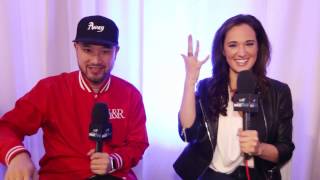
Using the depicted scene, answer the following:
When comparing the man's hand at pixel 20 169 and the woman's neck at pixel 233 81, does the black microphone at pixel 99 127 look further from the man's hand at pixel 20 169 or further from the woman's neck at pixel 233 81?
the woman's neck at pixel 233 81

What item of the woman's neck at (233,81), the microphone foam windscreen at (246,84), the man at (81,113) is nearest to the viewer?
the microphone foam windscreen at (246,84)

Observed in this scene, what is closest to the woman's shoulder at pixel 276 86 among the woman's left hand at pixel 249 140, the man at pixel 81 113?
the woman's left hand at pixel 249 140

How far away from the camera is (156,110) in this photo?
2018mm

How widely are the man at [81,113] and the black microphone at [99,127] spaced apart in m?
0.22

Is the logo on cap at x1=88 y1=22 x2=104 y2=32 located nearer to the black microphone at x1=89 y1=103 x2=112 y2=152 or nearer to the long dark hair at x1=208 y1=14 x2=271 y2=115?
the black microphone at x1=89 y1=103 x2=112 y2=152

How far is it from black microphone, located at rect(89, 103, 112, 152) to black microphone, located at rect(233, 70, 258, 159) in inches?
17.5

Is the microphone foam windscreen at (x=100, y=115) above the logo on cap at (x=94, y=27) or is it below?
below

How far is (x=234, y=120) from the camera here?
63.3 inches

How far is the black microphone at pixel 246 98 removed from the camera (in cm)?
118

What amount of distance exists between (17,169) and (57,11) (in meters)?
1.06

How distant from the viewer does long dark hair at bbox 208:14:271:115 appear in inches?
64.1

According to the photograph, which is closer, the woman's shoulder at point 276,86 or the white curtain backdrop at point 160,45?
the woman's shoulder at point 276,86

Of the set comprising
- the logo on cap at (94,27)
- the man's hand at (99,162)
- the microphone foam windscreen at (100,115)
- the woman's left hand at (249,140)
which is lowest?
the man's hand at (99,162)

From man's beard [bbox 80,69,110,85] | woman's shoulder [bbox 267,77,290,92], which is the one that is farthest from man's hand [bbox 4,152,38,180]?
woman's shoulder [bbox 267,77,290,92]
